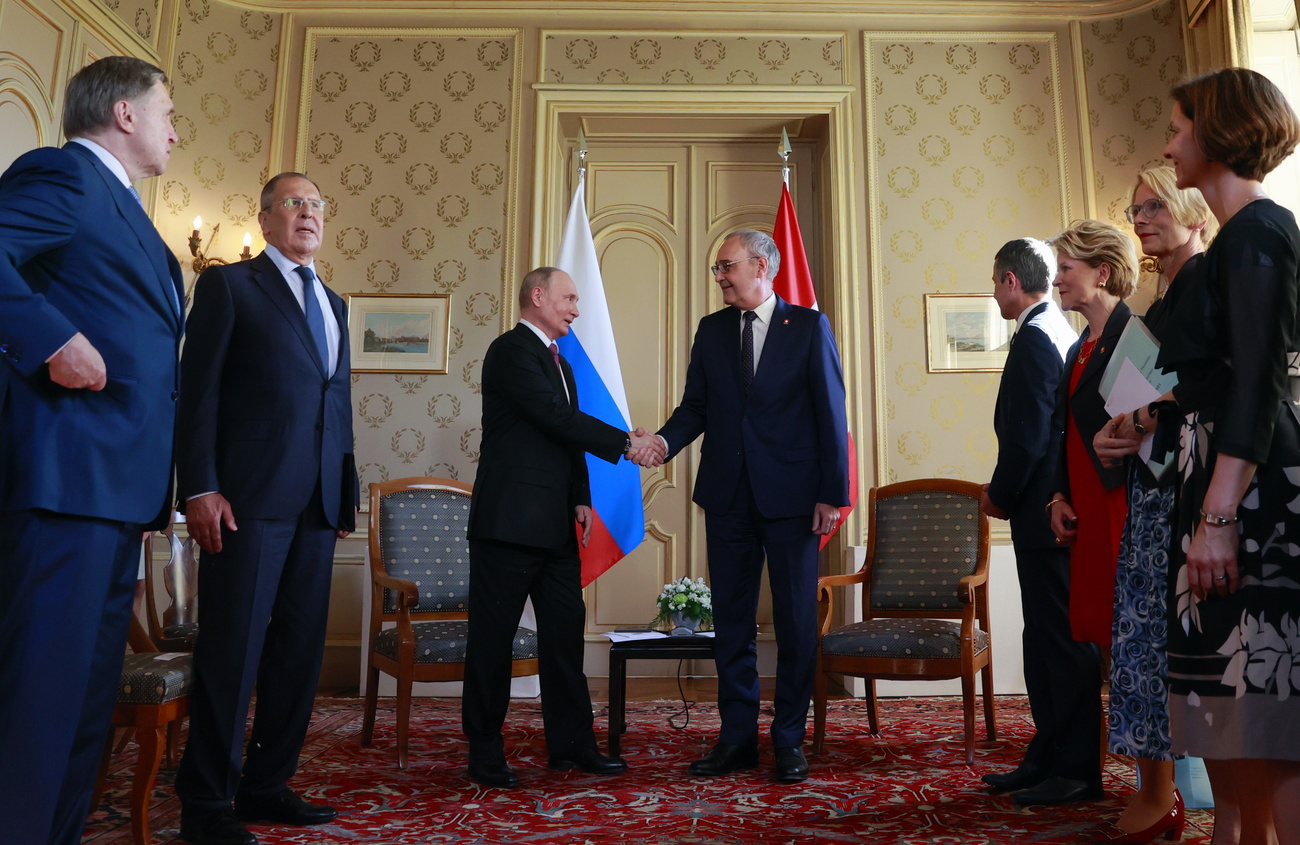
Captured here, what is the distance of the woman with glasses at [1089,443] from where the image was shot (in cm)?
228

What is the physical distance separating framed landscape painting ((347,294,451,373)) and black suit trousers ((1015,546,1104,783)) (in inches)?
138

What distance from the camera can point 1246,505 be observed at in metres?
1.49

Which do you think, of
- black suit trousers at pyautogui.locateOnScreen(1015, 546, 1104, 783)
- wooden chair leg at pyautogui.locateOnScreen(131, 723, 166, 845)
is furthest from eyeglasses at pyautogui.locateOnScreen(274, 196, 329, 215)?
black suit trousers at pyautogui.locateOnScreen(1015, 546, 1104, 783)

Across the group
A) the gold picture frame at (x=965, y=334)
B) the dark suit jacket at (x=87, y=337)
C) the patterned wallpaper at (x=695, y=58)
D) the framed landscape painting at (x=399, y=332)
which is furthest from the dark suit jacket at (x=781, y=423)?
the patterned wallpaper at (x=695, y=58)

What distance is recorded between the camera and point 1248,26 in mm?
4531

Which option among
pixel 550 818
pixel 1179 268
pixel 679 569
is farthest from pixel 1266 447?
pixel 679 569

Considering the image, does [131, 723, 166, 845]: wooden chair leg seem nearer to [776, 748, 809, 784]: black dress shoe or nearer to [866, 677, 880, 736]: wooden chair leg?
[776, 748, 809, 784]: black dress shoe

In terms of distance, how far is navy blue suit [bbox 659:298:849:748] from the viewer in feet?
9.47

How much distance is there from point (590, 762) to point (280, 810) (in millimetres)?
942

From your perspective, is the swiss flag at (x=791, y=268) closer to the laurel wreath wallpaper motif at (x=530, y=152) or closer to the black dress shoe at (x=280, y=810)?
the laurel wreath wallpaper motif at (x=530, y=152)

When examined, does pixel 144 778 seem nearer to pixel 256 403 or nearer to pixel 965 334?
pixel 256 403

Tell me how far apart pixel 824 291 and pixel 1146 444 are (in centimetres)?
361

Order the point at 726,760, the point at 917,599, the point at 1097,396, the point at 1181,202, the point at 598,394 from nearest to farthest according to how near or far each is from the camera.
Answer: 1. the point at 1181,202
2. the point at 1097,396
3. the point at 726,760
4. the point at 917,599
5. the point at 598,394

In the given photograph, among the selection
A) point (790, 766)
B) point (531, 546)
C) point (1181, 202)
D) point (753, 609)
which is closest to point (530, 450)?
point (531, 546)
